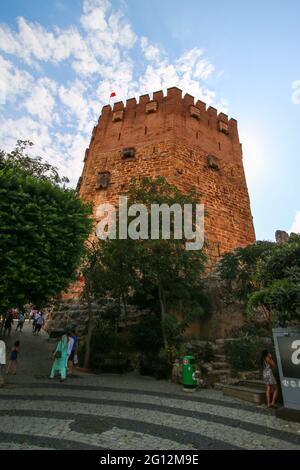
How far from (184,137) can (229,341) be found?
12.8 metres

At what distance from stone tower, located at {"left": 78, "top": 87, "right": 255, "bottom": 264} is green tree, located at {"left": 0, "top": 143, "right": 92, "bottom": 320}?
31.9ft

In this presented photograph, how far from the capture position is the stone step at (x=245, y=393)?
311 inches

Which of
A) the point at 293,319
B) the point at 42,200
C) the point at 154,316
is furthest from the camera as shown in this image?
the point at 154,316

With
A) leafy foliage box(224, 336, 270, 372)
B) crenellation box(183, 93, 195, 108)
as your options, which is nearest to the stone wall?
leafy foliage box(224, 336, 270, 372)

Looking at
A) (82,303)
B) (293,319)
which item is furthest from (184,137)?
(293,319)

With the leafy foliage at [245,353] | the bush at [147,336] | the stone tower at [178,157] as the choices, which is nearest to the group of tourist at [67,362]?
the leafy foliage at [245,353]

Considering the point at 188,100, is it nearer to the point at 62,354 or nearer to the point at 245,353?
the point at 245,353

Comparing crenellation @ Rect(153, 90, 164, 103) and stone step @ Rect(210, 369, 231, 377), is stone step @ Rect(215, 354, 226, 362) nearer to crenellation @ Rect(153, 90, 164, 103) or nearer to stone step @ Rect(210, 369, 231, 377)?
stone step @ Rect(210, 369, 231, 377)

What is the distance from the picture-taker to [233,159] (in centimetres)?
2159

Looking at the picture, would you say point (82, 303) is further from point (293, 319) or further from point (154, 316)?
point (293, 319)

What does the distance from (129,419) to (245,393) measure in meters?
3.68

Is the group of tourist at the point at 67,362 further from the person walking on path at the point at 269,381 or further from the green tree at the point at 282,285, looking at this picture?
the green tree at the point at 282,285

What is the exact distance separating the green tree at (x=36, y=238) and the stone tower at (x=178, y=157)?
A: 9719mm

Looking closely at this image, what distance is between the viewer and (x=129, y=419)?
6098 millimetres
